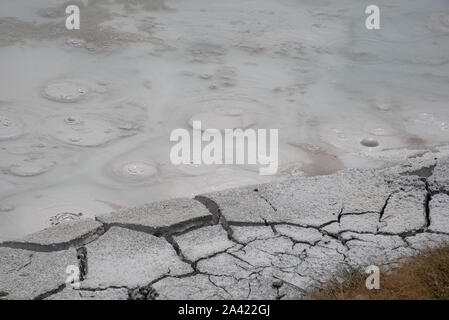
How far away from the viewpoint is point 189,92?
584 centimetres

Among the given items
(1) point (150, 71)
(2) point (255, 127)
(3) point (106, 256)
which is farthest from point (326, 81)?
(3) point (106, 256)

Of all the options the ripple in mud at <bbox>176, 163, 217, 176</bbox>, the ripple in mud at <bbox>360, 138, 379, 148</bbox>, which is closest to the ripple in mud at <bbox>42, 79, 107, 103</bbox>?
the ripple in mud at <bbox>176, 163, 217, 176</bbox>

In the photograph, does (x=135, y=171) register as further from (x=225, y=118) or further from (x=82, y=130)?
(x=225, y=118)

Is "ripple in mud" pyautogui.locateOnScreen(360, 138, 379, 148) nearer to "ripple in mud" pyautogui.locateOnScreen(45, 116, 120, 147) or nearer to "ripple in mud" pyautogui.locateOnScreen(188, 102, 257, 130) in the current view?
"ripple in mud" pyautogui.locateOnScreen(188, 102, 257, 130)

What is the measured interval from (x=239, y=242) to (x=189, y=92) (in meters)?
3.16

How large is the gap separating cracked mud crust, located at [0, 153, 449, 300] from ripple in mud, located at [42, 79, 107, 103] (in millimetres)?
2712

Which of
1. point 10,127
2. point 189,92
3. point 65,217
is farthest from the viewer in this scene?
point 189,92

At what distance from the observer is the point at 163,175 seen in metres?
4.55

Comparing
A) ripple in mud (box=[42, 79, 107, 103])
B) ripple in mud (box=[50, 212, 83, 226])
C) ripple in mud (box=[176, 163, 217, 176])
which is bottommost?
ripple in mud (box=[50, 212, 83, 226])

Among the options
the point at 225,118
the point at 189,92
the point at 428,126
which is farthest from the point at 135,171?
the point at 428,126

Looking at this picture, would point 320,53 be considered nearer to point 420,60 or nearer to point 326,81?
point 326,81

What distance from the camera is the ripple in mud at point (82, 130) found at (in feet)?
16.1

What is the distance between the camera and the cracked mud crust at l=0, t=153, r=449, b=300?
2.59m

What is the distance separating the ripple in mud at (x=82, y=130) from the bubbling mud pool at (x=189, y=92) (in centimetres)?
2
